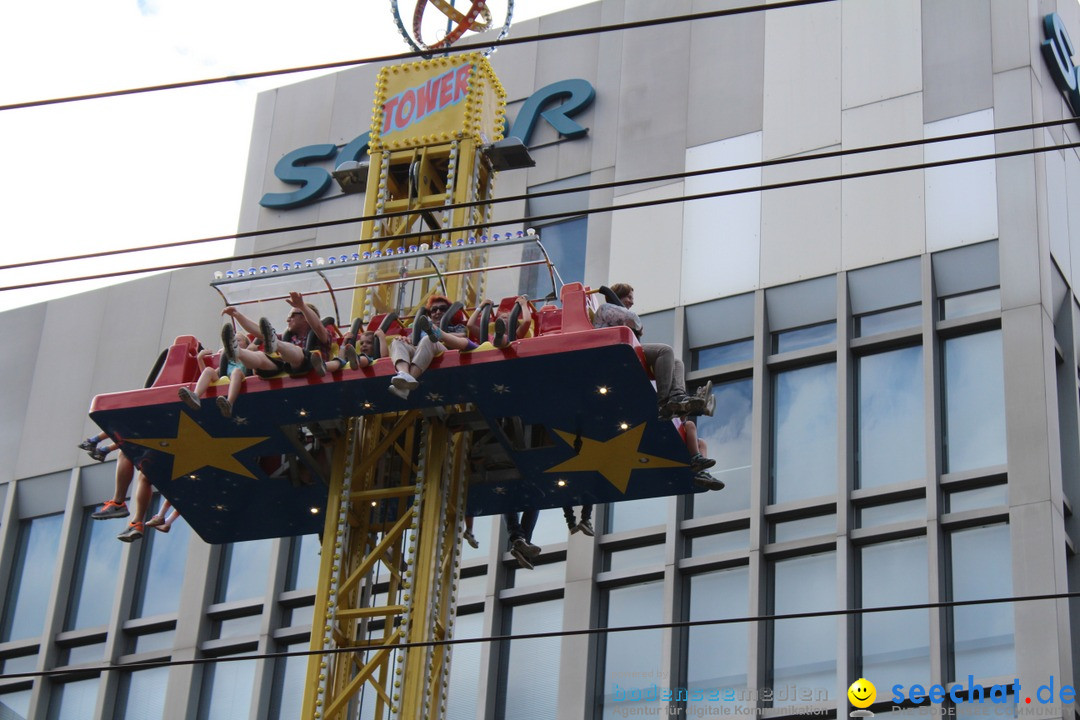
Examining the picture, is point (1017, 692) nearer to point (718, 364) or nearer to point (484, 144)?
point (718, 364)

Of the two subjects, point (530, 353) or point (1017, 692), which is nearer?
point (530, 353)

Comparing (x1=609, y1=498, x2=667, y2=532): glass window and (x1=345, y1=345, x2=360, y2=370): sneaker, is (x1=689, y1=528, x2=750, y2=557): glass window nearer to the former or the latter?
(x1=609, y1=498, x2=667, y2=532): glass window

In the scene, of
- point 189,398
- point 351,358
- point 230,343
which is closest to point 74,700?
point 189,398

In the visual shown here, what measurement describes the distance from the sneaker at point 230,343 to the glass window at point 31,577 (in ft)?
58.1

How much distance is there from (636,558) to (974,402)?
5.92 m

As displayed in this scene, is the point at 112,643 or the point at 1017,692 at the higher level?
the point at 112,643

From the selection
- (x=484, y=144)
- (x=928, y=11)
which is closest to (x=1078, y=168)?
(x=928, y=11)

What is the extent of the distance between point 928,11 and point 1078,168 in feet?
12.7

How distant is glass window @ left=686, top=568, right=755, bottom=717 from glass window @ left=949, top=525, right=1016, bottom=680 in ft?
10.7

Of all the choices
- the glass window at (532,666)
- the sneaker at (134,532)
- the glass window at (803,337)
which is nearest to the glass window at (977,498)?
the glass window at (803,337)

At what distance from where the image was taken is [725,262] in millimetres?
30500

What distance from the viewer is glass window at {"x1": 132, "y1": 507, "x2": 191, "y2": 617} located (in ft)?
112

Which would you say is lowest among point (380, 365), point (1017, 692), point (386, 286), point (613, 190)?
point (1017, 692)

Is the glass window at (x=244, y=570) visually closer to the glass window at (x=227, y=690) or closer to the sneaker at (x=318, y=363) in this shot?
the glass window at (x=227, y=690)
